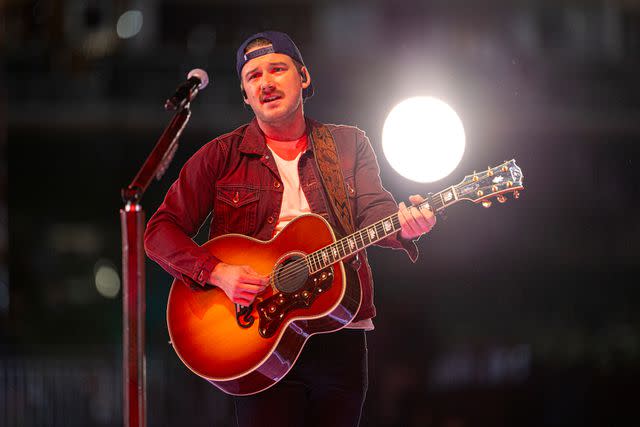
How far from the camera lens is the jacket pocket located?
2678mm

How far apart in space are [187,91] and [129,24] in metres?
4.89

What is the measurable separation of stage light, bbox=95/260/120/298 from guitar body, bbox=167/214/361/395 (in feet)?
18.0

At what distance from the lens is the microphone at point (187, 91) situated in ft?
7.99

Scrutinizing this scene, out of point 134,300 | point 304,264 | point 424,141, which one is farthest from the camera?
point 424,141

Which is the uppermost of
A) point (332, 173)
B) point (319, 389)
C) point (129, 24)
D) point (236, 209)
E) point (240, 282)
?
point (129, 24)

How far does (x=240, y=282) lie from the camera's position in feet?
8.44

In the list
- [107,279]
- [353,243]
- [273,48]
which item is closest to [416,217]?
[353,243]

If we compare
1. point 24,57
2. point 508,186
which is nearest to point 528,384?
point 508,186

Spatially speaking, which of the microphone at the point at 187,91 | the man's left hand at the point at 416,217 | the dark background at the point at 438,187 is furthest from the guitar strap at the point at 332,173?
the dark background at the point at 438,187

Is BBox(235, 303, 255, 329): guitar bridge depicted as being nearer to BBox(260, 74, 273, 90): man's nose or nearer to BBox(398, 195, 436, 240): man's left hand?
BBox(398, 195, 436, 240): man's left hand

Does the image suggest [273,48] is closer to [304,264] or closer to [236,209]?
[236,209]

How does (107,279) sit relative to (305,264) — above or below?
above

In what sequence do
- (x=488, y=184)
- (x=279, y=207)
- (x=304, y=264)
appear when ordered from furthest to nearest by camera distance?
(x=279, y=207), (x=304, y=264), (x=488, y=184)

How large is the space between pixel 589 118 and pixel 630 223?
0.81 metres
